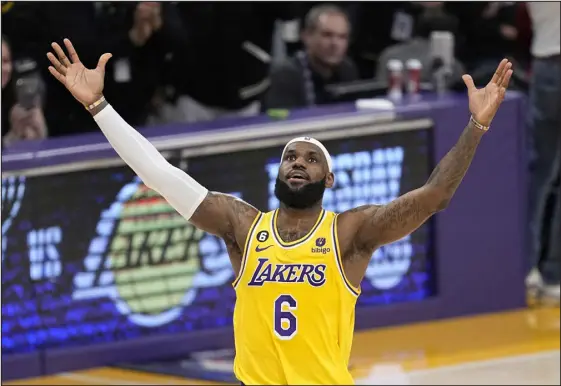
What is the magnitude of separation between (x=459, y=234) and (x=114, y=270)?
2638 millimetres

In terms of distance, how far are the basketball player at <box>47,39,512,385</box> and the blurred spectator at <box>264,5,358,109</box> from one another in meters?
4.35

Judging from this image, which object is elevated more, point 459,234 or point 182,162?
point 182,162

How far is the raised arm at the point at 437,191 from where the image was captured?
20.6 feet

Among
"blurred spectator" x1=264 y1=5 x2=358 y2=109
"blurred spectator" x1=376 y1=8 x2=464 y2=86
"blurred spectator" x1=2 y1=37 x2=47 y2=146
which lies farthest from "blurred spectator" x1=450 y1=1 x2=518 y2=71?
"blurred spectator" x1=2 y1=37 x2=47 y2=146

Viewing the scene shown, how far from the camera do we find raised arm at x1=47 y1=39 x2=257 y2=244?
21.6 feet

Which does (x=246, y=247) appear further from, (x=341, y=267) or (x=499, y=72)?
(x=499, y=72)

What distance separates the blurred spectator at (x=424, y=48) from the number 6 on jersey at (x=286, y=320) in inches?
205

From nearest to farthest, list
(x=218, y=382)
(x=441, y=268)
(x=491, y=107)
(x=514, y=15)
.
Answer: (x=491, y=107)
(x=218, y=382)
(x=441, y=268)
(x=514, y=15)

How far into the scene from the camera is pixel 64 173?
31.2 feet

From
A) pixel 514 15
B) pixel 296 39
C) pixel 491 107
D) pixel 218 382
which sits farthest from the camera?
pixel 514 15

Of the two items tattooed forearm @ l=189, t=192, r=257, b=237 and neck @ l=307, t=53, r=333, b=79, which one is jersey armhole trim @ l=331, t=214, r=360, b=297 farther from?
neck @ l=307, t=53, r=333, b=79

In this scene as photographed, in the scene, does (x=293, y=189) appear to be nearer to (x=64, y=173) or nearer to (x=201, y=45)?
(x=64, y=173)

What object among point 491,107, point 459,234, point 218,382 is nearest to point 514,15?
point 459,234

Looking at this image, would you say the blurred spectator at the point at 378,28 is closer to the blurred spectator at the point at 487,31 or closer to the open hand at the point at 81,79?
the blurred spectator at the point at 487,31
